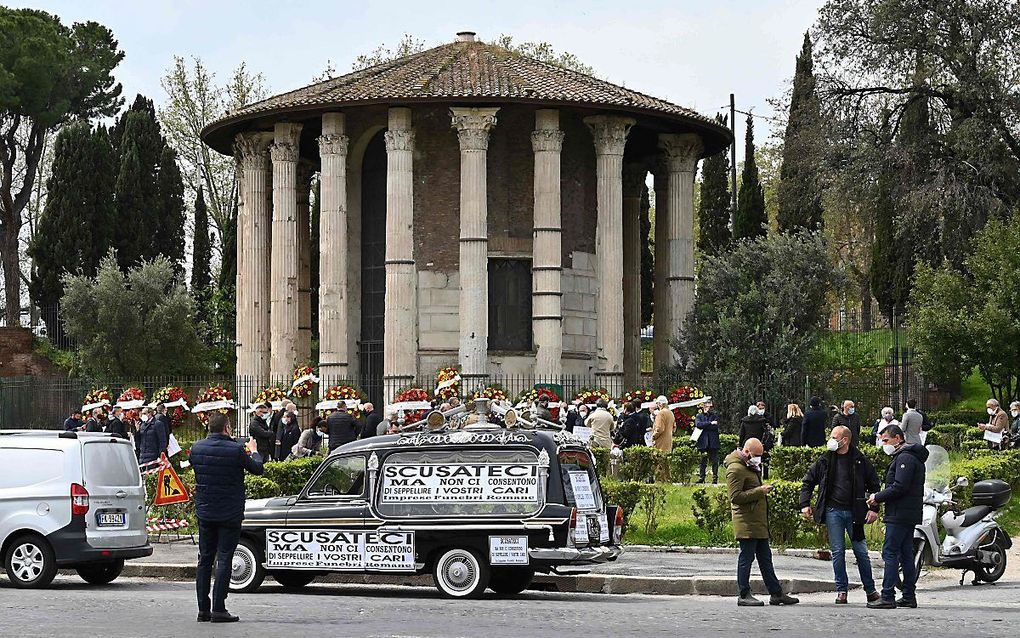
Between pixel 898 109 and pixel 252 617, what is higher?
pixel 898 109

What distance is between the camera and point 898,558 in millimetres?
15492

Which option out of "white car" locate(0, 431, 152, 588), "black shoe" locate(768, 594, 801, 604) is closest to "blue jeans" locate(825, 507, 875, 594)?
"black shoe" locate(768, 594, 801, 604)

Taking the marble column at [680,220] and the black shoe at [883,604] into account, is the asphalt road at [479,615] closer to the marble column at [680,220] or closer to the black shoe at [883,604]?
the black shoe at [883,604]

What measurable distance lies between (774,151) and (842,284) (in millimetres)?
26183

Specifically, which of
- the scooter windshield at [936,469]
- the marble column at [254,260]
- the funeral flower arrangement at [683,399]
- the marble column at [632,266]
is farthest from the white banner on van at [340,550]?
the marble column at [632,266]

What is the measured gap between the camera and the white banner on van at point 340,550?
16.5 m

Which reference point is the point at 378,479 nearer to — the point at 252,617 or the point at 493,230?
the point at 252,617

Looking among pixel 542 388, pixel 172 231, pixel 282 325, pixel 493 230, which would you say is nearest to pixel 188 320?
pixel 172 231

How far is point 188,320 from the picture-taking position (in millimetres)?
56000

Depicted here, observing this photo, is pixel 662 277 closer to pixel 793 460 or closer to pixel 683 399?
pixel 683 399

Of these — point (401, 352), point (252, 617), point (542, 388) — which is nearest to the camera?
point (252, 617)

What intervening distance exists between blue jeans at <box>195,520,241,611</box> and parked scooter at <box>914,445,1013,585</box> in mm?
7207

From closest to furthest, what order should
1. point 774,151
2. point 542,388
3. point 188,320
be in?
point 542,388 → point 188,320 → point 774,151

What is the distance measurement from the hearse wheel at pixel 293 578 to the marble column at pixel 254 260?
87.9 feet
